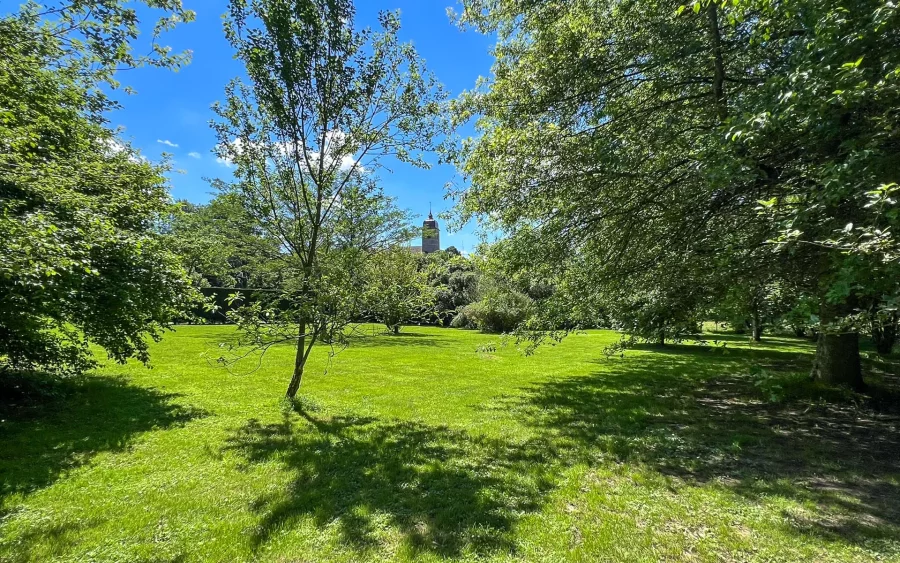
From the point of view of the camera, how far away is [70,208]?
14.7ft

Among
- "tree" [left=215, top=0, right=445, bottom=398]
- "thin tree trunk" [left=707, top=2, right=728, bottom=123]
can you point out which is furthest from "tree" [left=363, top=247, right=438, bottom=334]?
"thin tree trunk" [left=707, top=2, right=728, bottom=123]

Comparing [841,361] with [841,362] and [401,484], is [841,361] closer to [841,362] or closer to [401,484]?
[841,362]

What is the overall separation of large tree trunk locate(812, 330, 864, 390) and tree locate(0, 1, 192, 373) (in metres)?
11.1

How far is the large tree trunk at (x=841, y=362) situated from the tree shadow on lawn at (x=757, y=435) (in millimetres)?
381

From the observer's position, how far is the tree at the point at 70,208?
12.4 ft

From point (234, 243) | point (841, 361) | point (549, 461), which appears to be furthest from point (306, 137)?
point (841, 361)

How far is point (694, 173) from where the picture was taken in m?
5.65

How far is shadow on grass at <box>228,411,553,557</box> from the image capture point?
3174 millimetres

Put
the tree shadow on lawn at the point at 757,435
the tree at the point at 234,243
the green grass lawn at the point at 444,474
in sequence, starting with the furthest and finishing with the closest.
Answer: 1. the tree at the point at 234,243
2. the tree shadow on lawn at the point at 757,435
3. the green grass lawn at the point at 444,474

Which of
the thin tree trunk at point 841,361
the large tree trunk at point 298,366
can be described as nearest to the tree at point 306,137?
the large tree trunk at point 298,366

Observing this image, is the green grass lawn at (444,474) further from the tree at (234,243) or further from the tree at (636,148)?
the tree at (234,243)

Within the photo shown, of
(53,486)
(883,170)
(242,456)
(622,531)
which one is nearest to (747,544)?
(622,531)

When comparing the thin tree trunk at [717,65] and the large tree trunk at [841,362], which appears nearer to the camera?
the thin tree trunk at [717,65]

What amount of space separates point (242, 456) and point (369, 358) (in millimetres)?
8747
